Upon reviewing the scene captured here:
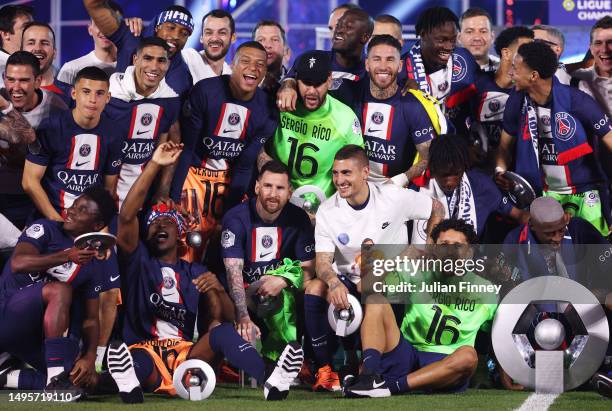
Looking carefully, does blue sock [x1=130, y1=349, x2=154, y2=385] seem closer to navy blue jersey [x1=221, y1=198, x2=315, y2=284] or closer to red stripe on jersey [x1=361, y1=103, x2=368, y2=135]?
navy blue jersey [x1=221, y1=198, x2=315, y2=284]

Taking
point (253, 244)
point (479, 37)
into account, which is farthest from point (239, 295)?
point (479, 37)

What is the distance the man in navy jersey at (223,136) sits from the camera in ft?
24.0

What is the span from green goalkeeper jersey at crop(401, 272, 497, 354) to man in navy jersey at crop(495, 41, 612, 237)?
1089 millimetres

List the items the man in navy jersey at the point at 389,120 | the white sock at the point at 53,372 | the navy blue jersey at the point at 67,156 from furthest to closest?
the man in navy jersey at the point at 389,120
the navy blue jersey at the point at 67,156
the white sock at the point at 53,372

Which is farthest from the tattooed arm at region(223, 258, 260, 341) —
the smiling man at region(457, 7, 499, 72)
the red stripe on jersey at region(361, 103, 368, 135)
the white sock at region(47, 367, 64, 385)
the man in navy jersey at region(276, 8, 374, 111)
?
the smiling man at region(457, 7, 499, 72)

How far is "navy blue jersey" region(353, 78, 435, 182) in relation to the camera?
24.2 feet

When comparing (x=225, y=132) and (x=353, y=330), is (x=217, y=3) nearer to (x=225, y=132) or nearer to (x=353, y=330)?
(x=225, y=132)

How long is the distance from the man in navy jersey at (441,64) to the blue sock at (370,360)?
216cm

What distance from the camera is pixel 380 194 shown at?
22.7 feet

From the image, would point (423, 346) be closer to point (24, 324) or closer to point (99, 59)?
point (24, 324)

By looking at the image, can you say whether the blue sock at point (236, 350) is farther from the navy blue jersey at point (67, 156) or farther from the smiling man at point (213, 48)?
the smiling man at point (213, 48)

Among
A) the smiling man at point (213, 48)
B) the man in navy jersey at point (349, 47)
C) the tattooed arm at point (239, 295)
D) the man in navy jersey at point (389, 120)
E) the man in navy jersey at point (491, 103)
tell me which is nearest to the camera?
the tattooed arm at point (239, 295)

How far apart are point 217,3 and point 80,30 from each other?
6.90 feet

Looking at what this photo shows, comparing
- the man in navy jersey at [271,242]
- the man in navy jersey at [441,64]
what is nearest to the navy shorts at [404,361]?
the man in navy jersey at [271,242]
